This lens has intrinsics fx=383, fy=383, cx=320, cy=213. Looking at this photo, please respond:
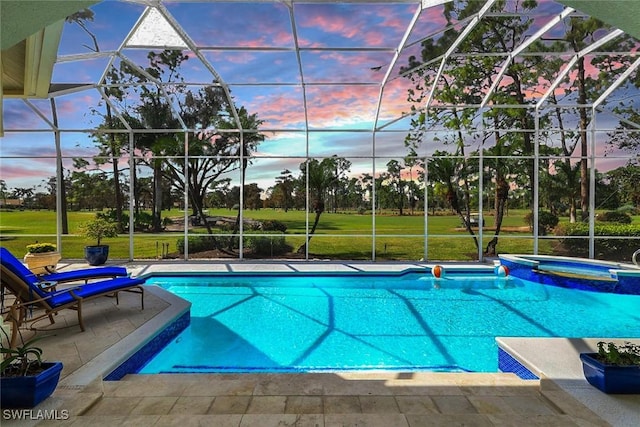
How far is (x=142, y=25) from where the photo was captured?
21.0 ft

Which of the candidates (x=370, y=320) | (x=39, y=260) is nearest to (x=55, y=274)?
(x=39, y=260)

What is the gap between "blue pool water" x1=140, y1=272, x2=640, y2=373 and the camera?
14.6 feet

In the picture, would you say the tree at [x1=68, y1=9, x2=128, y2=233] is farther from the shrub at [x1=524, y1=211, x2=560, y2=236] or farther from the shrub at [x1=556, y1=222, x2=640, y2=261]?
the shrub at [x1=556, y1=222, x2=640, y2=261]

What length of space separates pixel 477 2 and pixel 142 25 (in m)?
5.55

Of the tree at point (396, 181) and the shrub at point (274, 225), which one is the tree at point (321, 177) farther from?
the tree at point (396, 181)

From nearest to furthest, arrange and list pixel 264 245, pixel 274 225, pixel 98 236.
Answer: pixel 98 236 < pixel 264 245 < pixel 274 225

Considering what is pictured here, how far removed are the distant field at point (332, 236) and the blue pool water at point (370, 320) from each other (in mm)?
4173

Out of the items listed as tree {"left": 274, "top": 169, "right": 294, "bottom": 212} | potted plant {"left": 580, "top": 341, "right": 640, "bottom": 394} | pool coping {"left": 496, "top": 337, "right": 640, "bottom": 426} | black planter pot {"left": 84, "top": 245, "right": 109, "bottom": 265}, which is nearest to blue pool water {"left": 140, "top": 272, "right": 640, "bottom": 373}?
pool coping {"left": 496, "top": 337, "right": 640, "bottom": 426}

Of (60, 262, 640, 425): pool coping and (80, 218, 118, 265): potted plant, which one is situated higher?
(80, 218, 118, 265): potted plant

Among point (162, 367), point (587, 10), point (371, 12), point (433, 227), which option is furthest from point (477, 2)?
point (433, 227)

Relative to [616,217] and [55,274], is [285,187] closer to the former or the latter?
[55,274]

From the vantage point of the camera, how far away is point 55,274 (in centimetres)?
575

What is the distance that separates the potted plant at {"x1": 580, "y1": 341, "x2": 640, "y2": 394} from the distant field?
9.29 meters

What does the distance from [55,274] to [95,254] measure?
11.7 feet
